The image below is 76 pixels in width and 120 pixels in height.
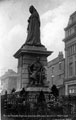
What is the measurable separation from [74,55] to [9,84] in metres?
44.5

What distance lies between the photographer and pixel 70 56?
61344 mm

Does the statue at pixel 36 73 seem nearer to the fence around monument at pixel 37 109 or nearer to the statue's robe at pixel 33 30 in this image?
the statue's robe at pixel 33 30

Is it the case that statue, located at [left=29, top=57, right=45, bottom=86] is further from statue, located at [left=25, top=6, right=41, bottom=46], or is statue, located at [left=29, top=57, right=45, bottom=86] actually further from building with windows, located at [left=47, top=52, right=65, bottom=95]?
building with windows, located at [left=47, top=52, right=65, bottom=95]

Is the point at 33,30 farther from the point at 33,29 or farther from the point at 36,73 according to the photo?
the point at 36,73

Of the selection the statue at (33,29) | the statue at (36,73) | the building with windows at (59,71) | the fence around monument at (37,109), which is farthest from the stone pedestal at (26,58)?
the building with windows at (59,71)

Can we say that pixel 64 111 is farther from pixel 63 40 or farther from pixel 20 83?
pixel 63 40

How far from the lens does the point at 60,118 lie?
50.8ft

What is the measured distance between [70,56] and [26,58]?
42.6 metres

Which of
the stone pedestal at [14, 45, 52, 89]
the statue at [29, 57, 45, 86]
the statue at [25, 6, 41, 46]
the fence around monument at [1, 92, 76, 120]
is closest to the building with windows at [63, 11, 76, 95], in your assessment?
the statue at [25, 6, 41, 46]

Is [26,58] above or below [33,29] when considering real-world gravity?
below

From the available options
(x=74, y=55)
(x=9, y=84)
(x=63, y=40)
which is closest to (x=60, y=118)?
(x=74, y=55)

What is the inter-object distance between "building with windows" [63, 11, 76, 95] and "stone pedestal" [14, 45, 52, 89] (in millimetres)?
39069

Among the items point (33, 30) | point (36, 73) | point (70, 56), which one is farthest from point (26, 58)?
point (70, 56)

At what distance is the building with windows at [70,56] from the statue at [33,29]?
Result: 3806cm
